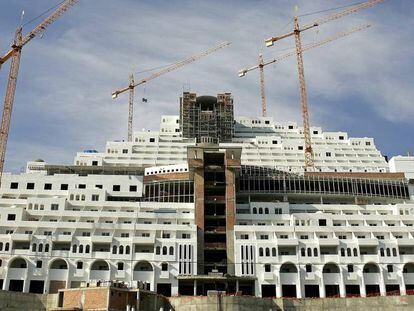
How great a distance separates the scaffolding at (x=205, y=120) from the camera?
142000 mm

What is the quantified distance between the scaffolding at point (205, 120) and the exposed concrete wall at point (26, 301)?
220ft

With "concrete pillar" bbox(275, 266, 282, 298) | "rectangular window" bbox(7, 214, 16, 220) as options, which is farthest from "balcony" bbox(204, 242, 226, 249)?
"rectangular window" bbox(7, 214, 16, 220)

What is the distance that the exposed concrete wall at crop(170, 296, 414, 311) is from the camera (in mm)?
82831

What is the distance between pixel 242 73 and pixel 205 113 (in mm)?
47524

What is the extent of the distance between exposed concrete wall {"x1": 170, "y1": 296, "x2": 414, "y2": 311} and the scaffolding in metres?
62.6

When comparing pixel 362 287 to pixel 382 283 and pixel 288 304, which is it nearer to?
pixel 382 283

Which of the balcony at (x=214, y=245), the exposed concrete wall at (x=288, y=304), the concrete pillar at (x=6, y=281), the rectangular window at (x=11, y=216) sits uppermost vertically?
the rectangular window at (x=11, y=216)

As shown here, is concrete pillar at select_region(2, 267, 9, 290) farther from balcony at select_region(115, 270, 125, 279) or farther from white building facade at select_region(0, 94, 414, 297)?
balcony at select_region(115, 270, 125, 279)

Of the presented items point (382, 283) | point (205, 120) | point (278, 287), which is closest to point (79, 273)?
point (278, 287)

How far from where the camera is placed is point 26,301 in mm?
83688

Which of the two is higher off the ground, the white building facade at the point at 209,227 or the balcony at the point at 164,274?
the white building facade at the point at 209,227

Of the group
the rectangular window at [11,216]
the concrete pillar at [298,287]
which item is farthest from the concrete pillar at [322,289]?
the rectangular window at [11,216]

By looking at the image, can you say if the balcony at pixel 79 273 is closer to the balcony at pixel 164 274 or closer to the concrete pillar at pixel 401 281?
the balcony at pixel 164 274

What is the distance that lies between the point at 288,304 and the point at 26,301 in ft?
142
